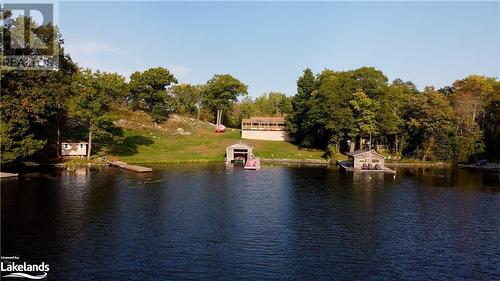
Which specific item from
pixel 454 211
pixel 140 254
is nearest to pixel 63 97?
pixel 140 254

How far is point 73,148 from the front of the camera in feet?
328

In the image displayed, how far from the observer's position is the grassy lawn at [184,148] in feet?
351

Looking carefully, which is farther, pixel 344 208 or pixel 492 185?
pixel 492 185

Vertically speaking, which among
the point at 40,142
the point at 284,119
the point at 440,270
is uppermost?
the point at 284,119

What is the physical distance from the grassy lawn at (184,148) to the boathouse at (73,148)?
429 cm

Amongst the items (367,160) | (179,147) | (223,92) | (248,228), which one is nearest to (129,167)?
(179,147)

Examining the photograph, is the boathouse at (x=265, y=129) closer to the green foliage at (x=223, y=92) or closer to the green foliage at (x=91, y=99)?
the green foliage at (x=223, y=92)

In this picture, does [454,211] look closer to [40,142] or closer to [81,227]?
[81,227]

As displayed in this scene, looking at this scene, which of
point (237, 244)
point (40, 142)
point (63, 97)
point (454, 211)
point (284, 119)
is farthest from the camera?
point (284, 119)

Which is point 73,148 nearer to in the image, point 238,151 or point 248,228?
point 238,151

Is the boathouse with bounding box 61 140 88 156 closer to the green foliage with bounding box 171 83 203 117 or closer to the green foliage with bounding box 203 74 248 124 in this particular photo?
the green foliage with bounding box 203 74 248 124

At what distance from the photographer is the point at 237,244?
41.1 meters

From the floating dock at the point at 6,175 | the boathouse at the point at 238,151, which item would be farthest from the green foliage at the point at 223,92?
the floating dock at the point at 6,175

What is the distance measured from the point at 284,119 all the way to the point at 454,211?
85535mm
